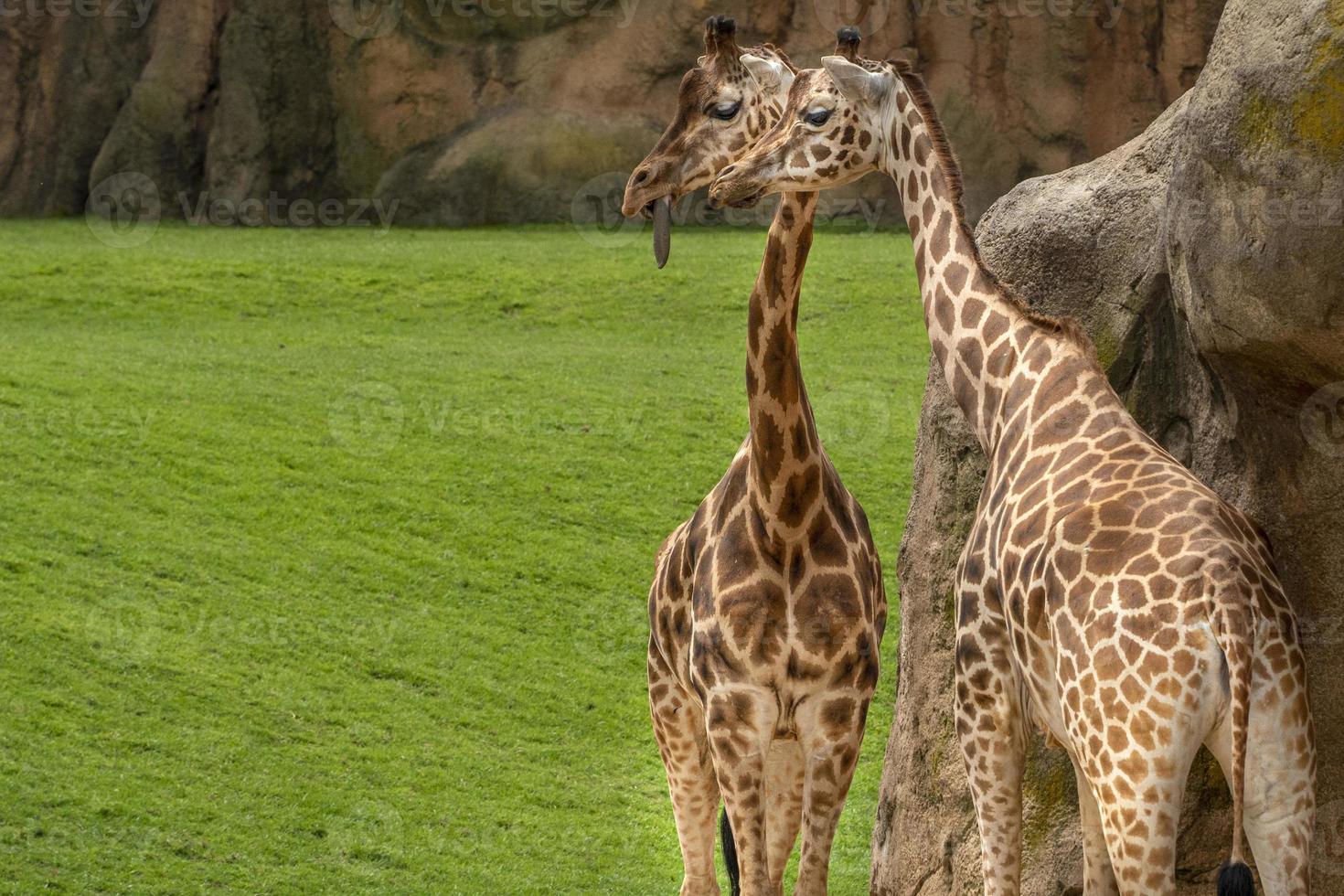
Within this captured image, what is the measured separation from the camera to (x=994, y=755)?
409 centimetres

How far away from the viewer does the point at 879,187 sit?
15.8 metres

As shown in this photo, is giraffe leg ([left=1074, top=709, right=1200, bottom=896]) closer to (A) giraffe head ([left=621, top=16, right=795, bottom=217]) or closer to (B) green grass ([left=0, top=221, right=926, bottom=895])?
(A) giraffe head ([left=621, top=16, right=795, bottom=217])

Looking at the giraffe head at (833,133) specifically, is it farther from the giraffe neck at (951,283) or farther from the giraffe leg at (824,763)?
the giraffe leg at (824,763)

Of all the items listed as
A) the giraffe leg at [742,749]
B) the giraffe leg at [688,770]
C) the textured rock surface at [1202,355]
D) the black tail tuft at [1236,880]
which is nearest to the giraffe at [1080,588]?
the black tail tuft at [1236,880]

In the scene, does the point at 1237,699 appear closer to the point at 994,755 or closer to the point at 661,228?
the point at 994,755

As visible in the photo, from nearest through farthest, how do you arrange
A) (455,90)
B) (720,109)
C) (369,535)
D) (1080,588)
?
(1080,588), (720,109), (369,535), (455,90)

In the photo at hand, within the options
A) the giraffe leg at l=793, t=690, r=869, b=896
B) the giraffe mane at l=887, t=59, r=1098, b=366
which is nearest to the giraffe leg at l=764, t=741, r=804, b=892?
the giraffe leg at l=793, t=690, r=869, b=896

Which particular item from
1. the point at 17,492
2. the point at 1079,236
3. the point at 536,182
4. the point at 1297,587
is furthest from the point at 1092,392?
the point at 536,182

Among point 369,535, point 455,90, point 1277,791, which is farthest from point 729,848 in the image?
point 455,90

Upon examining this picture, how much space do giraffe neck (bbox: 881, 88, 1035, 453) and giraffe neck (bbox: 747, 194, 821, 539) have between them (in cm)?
→ 29

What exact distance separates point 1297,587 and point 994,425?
2.81 feet

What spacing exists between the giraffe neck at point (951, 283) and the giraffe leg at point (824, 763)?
2.60 ft

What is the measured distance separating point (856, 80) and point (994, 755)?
1793 millimetres

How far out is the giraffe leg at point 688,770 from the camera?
527 centimetres
